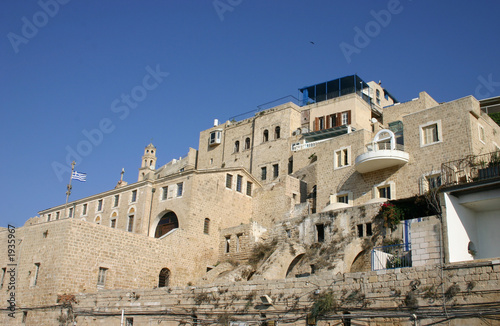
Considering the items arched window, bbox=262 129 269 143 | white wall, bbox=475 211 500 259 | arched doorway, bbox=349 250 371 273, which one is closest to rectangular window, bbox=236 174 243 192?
arched window, bbox=262 129 269 143

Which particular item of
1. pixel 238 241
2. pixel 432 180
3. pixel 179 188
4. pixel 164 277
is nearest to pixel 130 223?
pixel 179 188

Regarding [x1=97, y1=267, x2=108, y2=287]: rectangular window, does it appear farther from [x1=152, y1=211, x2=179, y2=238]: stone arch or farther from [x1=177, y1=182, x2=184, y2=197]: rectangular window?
[x1=177, y1=182, x2=184, y2=197]: rectangular window

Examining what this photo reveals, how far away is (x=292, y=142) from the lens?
41375 mm

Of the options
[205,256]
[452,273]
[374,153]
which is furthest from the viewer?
[205,256]

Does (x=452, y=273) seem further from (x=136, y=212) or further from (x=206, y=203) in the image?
(x=136, y=212)

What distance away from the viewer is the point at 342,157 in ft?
104

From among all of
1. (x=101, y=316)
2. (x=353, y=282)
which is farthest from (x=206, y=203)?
(x=353, y=282)

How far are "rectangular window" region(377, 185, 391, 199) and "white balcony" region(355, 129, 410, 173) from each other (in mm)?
1098

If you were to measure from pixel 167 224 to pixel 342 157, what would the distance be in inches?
467

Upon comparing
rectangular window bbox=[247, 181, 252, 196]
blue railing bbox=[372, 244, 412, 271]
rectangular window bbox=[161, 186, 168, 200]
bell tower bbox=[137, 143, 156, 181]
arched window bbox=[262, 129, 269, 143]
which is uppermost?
bell tower bbox=[137, 143, 156, 181]

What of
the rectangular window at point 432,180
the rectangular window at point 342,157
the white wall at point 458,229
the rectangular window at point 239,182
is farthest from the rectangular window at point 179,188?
the white wall at point 458,229

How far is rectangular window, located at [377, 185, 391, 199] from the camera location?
2819 cm

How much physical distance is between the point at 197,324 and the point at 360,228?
9470 mm

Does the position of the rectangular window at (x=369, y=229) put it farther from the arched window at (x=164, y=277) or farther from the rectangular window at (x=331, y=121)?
the rectangular window at (x=331, y=121)
